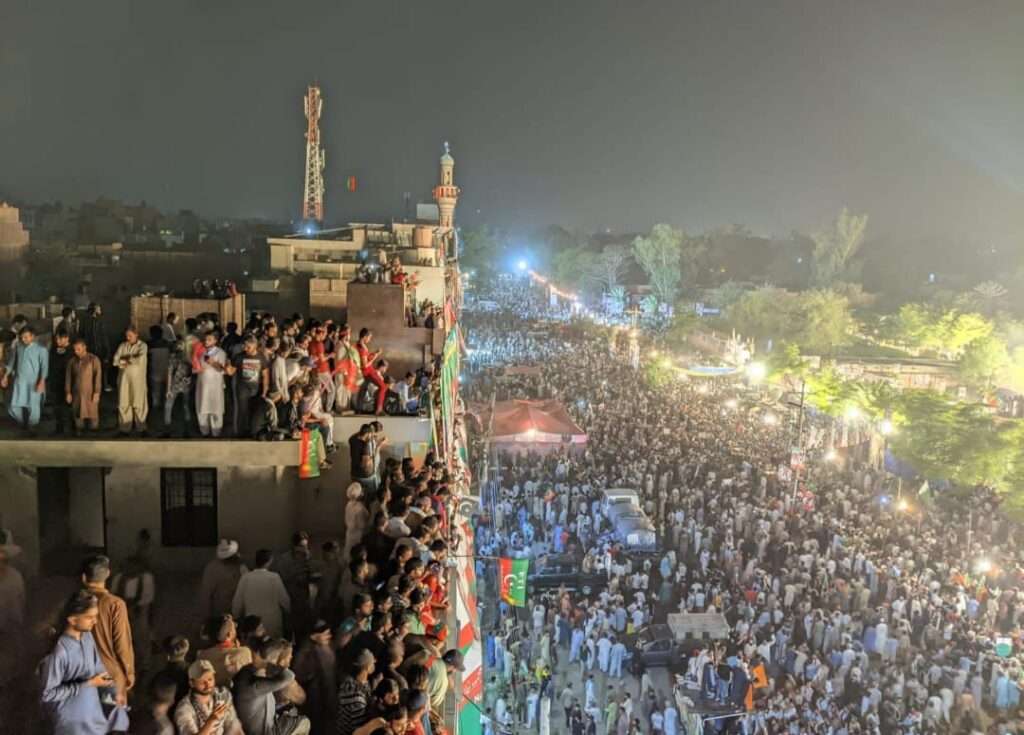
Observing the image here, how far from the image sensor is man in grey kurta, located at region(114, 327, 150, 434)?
7375 millimetres

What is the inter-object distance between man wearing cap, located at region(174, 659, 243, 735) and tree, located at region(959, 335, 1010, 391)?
38313mm

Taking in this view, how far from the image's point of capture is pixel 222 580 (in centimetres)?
626

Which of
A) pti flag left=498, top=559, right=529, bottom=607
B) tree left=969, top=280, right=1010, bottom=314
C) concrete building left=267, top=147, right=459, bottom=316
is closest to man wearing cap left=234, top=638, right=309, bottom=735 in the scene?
pti flag left=498, top=559, right=529, bottom=607

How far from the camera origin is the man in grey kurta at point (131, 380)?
7375 mm

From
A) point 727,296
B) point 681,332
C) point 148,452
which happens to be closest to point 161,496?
point 148,452

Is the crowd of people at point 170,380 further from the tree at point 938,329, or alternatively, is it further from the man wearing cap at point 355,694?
the tree at point 938,329

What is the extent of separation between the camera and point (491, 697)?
12117mm

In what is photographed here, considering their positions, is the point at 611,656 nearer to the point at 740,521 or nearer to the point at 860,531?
the point at 740,521

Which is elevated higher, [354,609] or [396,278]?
[396,278]

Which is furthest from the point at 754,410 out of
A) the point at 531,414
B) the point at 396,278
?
the point at 396,278

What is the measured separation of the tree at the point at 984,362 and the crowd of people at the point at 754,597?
1569 cm

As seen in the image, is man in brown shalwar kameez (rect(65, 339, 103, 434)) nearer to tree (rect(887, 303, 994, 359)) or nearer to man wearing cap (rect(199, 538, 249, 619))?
man wearing cap (rect(199, 538, 249, 619))

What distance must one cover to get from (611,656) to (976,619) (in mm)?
6801

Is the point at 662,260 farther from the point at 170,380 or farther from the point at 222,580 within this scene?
the point at 222,580
